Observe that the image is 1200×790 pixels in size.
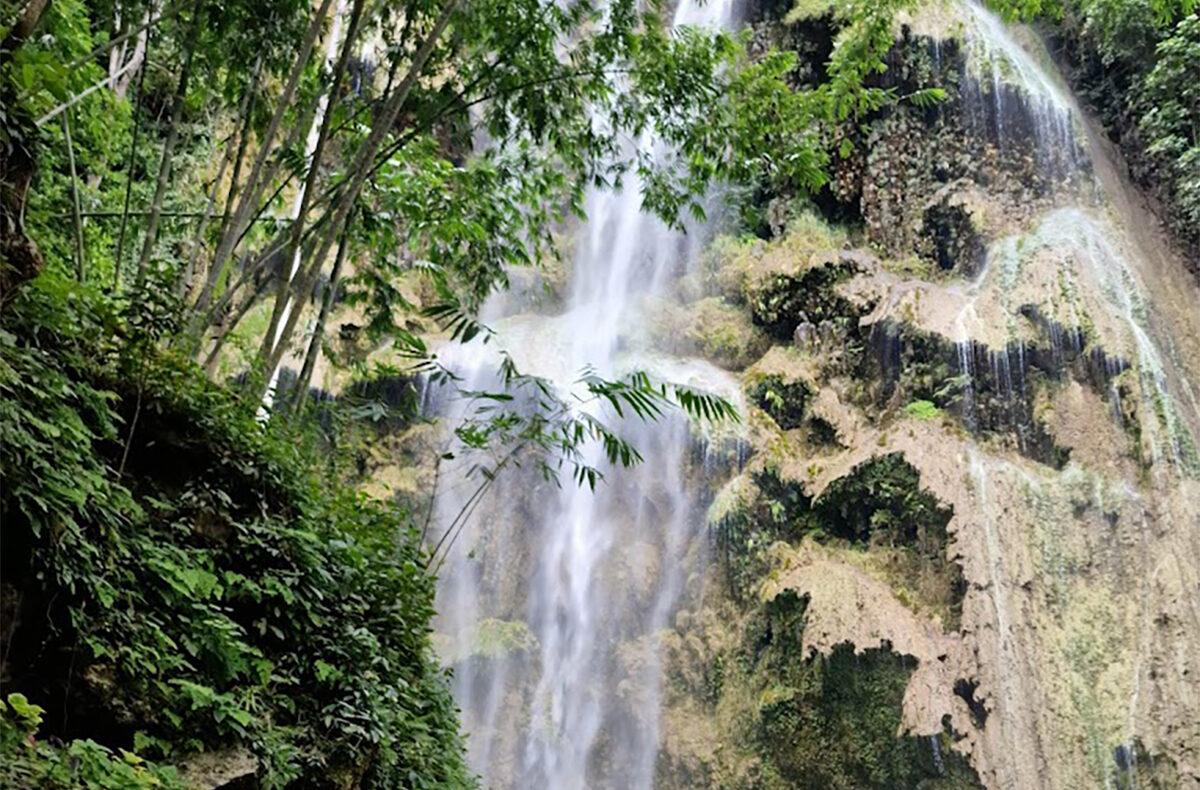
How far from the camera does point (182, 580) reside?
2865mm

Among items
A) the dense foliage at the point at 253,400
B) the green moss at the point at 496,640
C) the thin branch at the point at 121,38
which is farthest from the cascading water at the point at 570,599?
the thin branch at the point at 121,38

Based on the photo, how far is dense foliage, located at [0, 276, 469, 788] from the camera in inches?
97.7

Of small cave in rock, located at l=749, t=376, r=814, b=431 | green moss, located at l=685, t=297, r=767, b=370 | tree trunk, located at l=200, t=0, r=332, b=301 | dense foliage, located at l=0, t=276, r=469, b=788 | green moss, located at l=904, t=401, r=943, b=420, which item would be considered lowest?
dense foliage, located at l=0, t=276, r=469, b=788

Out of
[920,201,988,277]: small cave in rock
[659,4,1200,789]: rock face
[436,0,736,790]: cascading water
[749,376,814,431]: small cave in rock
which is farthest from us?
[920,201,988,277]: small cave in rock

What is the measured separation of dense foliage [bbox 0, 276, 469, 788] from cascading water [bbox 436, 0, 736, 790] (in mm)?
7510

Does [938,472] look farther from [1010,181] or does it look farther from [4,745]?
[4,745]

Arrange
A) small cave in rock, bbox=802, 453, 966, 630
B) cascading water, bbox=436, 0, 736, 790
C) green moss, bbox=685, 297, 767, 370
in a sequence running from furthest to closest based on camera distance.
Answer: green moss, bbox=685, 297, 767, 370
cascading water, bbox=436, 0, 736, 790
small cave in rock, bbox=802, 453, 966, 630

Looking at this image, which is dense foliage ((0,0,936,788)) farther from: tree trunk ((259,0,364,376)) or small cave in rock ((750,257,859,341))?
small cave in rock ((750,257,859,341))

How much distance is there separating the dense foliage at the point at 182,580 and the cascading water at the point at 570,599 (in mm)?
7510

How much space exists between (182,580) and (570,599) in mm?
9655

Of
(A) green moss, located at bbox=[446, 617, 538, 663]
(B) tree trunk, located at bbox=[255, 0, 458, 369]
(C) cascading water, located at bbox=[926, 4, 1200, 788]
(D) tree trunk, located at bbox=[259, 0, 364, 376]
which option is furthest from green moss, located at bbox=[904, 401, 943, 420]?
(D) tree trunk, located at bbox=[259, 0, 364, 376]

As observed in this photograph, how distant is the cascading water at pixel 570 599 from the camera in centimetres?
1121

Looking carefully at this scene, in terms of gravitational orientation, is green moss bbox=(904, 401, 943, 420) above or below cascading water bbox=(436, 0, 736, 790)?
above

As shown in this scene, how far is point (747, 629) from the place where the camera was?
1140 cm
